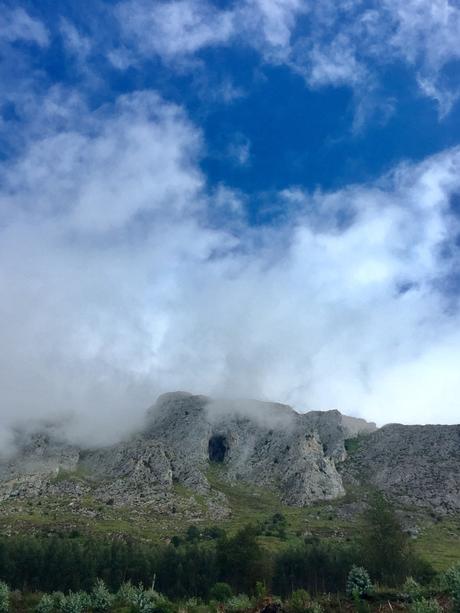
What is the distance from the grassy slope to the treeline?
121 feet

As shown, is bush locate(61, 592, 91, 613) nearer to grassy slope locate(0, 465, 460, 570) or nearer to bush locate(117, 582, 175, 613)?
bush locate(117, 582, 175, 613)

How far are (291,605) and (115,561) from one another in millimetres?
91652

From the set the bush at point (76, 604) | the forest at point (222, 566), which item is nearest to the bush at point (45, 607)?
the bush at point (76, 604)

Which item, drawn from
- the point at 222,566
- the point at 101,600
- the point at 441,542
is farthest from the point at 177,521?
the point at 101,600

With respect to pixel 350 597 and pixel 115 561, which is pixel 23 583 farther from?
pixel 350 597

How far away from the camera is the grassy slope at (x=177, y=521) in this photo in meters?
153

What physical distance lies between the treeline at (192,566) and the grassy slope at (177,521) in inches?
1457

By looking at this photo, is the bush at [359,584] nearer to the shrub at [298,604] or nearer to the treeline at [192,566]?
the shrub at [298,604]

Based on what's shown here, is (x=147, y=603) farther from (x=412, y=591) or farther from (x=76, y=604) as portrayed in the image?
(x=412, y=591)

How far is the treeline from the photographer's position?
90500 mm

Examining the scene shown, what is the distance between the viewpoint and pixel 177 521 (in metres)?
173

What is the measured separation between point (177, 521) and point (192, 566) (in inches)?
2858

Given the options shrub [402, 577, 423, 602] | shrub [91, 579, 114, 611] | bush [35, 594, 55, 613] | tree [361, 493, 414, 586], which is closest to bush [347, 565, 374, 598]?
shrub [402, 577, 423, 602]

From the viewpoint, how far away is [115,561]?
106312 millimetres
